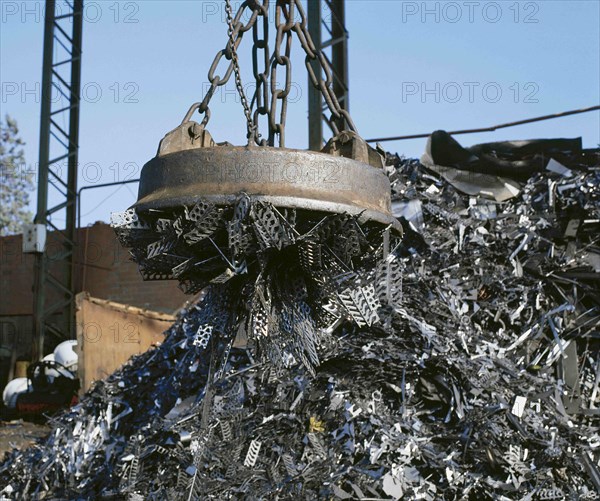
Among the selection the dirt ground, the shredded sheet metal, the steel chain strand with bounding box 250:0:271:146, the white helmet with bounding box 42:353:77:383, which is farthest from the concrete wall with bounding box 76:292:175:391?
the steel chain strand with bounding box 250:0:271:146

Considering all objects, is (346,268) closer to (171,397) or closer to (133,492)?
(133,492)

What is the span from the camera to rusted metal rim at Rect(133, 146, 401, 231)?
1.85m

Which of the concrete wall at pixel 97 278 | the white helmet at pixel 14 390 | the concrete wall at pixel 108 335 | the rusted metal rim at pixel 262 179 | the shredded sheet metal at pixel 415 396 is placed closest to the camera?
the rusted metal rim at pixel 262 179

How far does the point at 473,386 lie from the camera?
4883mm

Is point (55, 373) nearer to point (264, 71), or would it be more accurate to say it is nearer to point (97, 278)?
point (97, 278)

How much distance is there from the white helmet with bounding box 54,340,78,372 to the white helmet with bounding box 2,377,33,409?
0.64 meters

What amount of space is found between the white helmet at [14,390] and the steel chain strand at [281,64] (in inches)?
413

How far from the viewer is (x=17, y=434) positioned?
27.3ft

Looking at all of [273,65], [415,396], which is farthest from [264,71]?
[415,396]

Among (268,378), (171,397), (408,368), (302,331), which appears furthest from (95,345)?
→ (302,331)

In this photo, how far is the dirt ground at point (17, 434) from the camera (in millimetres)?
7760

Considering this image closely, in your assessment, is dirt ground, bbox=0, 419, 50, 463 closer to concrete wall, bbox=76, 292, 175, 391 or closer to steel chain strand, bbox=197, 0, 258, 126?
concrete wall, bbox=76, 292, 175, 391

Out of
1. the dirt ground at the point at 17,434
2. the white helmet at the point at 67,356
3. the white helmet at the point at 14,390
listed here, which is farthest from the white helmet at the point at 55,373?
the dirt ground at the point at 17,434

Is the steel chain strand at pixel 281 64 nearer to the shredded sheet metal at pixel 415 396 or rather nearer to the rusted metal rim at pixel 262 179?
the rusted metal rim at pixel 262 179
